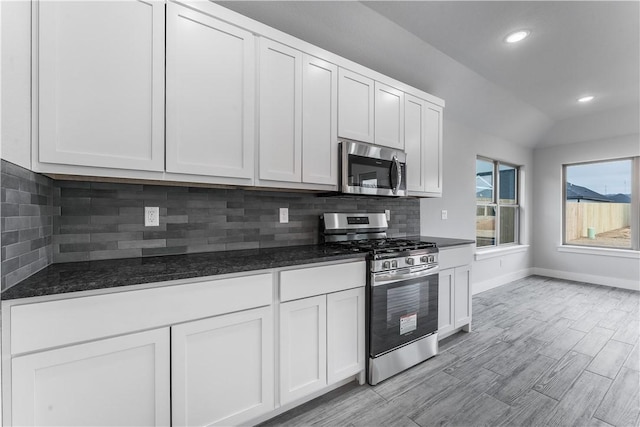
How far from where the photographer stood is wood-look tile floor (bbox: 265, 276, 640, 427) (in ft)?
5.63

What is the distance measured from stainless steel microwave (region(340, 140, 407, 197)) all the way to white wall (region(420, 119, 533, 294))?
1093 mm

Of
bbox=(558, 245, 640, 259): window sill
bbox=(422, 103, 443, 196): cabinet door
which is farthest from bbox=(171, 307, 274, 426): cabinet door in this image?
bbox=(558, 245, 640, 259): window sill

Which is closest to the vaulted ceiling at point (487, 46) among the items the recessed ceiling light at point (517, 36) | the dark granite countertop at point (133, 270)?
the recessed ceiling light at point (517, 36)

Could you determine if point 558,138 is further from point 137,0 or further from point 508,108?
point 137,0

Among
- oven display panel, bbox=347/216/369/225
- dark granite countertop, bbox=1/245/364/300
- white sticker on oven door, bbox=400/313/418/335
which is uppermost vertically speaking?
Answer: oven display panel, bbox=347/216/369/225

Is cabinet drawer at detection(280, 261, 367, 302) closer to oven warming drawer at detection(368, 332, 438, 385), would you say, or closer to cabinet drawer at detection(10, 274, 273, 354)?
cabinet drawer at detection(10, 274, 273, 354)

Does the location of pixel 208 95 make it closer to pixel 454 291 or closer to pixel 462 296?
pixel 454 291

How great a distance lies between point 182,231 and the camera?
193 cm

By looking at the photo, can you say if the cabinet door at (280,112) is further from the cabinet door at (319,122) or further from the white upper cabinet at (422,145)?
the white upper cabinet at (422,145)

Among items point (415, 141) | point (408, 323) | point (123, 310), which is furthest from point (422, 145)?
point (123, 310)

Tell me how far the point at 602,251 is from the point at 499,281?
186 centimetres

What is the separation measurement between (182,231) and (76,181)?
25.0 inches

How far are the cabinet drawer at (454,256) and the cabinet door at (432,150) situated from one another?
2.19 feet

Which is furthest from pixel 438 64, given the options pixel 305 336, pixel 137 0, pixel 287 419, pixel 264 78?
pixel 287 419
